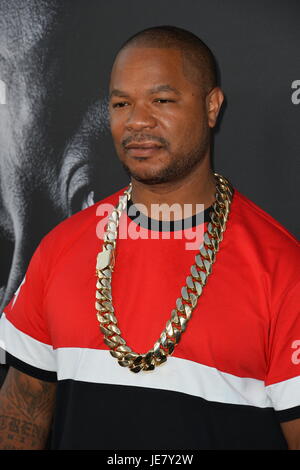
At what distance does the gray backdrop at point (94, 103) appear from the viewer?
1.99 metres

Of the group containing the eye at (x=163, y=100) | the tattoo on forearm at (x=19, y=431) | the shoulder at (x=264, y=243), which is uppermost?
the eye at (x=163, y=100)

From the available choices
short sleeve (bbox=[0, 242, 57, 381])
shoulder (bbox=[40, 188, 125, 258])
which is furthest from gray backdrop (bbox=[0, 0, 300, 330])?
short sleeve (bbox=[0, 242, 57, 381])

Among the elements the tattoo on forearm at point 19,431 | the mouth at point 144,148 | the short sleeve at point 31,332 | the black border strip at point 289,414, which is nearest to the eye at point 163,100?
the mouth at point 144,148

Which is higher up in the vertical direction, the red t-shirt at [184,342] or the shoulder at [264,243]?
the shoulder at [264,243]

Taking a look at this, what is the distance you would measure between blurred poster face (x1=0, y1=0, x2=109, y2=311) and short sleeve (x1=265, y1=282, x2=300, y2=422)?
874 mm

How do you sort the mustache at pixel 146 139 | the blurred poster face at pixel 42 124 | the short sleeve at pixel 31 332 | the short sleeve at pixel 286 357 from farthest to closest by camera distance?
the blurred poster face at pixel 42 124 → the short sleeve at pixel 31 332 → the mustache at pixel 146 139 → the short sleeve at pixel 286 357

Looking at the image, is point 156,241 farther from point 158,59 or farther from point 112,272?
point 158,59

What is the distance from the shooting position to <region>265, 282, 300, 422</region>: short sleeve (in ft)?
4.74

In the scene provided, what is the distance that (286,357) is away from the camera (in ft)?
4.76

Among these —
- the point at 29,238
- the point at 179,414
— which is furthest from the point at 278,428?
the point at 29,238

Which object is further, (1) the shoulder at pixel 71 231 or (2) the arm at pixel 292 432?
(1) the shoulder at pixel 71 231

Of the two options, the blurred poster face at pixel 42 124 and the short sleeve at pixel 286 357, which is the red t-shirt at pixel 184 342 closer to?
the short sleeve at pixel 286 357

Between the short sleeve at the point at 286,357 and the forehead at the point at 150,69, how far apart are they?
550 mm

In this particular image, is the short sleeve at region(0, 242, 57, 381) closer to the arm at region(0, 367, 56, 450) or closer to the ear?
the arm at region(0, 367, 56, 450)
